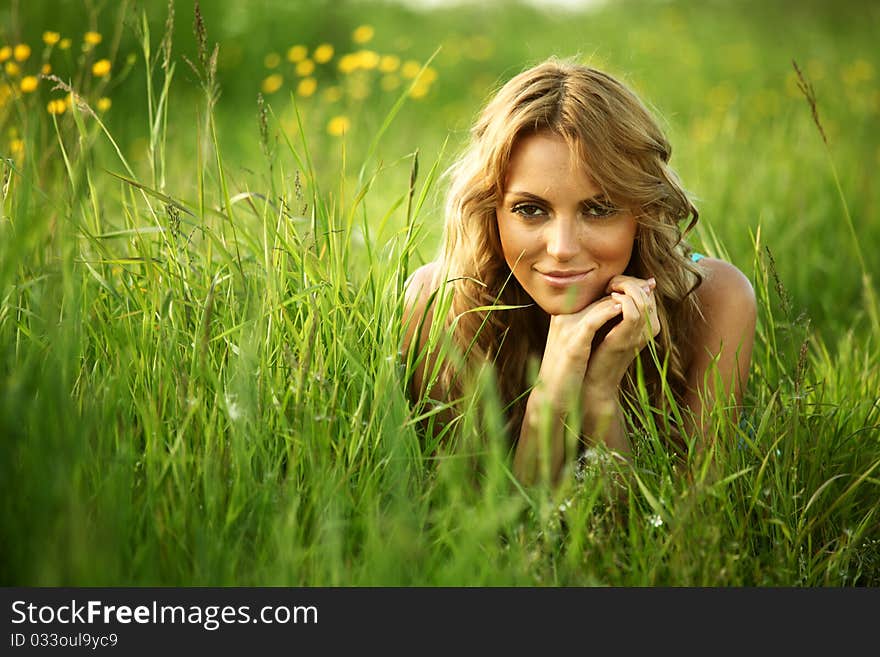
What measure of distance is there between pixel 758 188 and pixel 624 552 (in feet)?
10.7

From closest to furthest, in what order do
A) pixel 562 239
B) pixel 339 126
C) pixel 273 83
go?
pixel 562 239 → pixel 339 126 → pixel 273 83

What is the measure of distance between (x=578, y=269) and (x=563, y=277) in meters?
0.04

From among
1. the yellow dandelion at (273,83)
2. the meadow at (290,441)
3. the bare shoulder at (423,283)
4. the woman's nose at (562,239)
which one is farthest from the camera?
the yellow dandelion at (273,83)

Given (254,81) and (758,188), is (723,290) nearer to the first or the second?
(758,188)

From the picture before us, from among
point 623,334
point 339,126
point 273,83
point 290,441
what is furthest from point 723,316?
point 273,83

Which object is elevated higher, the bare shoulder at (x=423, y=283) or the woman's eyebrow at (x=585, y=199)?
the woman's eyebrow at (x=585, y=199)

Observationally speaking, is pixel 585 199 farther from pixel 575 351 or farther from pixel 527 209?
pixel 575 351

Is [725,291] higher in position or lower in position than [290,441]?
higher

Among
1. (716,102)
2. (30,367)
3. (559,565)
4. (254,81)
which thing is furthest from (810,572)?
(254,81)

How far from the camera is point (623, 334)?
85.0 inches

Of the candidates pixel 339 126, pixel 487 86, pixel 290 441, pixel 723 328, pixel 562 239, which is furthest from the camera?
pixel 487 86

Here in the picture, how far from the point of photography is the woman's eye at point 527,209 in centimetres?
219

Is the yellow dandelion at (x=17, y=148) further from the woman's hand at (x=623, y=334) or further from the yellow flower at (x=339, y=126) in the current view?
the woman's hand at (x=623, y=334)

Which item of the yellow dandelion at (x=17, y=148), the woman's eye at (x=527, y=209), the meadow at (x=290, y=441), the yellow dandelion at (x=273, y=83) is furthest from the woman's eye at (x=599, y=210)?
the yellow dandelion at (x=273, y=83)
